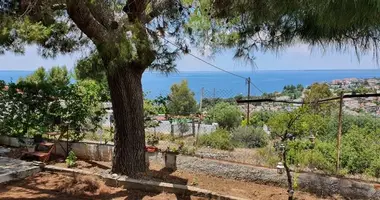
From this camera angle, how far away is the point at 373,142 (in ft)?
15.4

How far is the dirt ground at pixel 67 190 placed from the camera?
367cm

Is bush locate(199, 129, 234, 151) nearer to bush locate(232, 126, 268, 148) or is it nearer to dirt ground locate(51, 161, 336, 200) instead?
bush locate(232, 126, 268, 148)

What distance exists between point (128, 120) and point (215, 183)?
4.15 ft

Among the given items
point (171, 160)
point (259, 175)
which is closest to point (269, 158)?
point (259, 175)

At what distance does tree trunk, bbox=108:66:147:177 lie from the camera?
399cm

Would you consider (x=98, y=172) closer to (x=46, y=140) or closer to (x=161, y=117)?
A: (x=46, y=140)

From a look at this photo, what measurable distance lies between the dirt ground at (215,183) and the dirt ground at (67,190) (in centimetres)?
32

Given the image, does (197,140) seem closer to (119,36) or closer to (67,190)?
(67,190)

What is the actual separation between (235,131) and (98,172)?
429 cm

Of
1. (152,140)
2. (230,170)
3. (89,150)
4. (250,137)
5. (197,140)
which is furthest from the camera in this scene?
(250,137)

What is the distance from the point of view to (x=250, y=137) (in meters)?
7.55

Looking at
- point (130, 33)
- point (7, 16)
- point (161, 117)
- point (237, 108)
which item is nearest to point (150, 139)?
point (161, 117)

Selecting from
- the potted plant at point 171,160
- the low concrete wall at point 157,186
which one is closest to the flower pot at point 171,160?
the potted plant at point 171,160

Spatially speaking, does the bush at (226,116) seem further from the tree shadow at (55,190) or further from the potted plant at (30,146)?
the tree shadow at (55,190)
